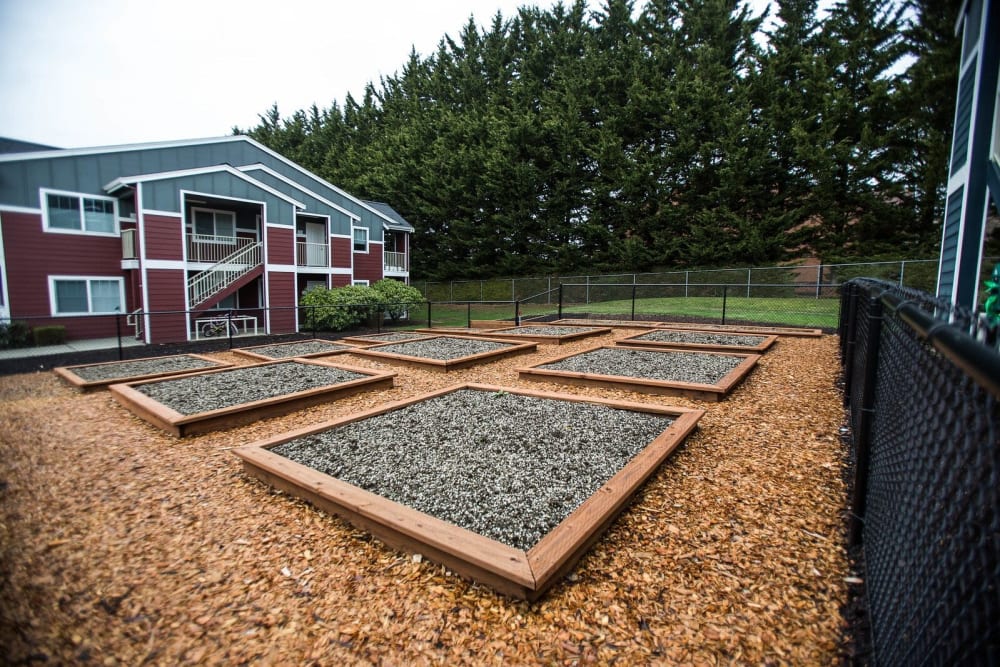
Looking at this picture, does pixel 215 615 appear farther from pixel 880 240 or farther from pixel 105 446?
pixel 880 240

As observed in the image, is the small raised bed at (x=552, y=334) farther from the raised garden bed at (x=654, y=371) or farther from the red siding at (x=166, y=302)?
the red siding at (x=166, y=302)

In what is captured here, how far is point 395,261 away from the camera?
23.5 metres

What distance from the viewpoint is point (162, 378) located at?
5887mm

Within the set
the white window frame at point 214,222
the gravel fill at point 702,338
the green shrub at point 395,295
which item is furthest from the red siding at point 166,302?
the gravel fill at point 702,338

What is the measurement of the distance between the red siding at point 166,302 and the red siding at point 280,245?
2.75 metres

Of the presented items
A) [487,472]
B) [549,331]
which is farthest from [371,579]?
[549,331]

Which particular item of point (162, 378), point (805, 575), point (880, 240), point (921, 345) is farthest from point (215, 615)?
point (880, 240)

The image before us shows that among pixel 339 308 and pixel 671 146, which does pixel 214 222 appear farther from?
pixel 671 146

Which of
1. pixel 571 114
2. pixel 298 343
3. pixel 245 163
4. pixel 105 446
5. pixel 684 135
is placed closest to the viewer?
pixel 105 446

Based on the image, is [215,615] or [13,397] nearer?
[215,615]

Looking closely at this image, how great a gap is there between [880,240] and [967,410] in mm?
20986

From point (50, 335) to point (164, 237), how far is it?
11.6ft

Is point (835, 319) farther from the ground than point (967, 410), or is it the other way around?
point (967, 410)

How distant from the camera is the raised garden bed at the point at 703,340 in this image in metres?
7.24
